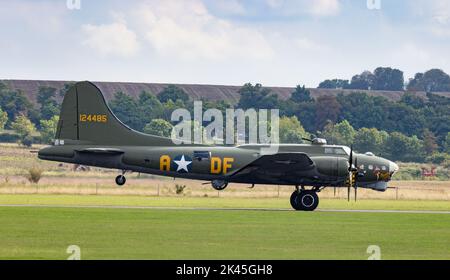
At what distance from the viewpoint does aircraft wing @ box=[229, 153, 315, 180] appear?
55359 mm

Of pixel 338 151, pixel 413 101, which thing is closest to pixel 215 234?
pixel 338 151

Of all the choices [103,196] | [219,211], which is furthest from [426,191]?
[219,211]

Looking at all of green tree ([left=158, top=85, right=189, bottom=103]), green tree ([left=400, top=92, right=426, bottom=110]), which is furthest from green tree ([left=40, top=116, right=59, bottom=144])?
green tree ([left=400, top=92, right=426, bottom=110])

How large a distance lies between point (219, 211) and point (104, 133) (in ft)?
26.3

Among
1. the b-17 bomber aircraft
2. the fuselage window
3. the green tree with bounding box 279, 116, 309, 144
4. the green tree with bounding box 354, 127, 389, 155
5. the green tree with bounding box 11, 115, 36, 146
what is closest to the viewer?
the b-17 bomber aircraft

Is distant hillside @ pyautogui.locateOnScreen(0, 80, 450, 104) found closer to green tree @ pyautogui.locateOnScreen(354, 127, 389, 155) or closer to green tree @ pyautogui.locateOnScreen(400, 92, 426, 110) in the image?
green tree @ pyautogui.locateOnScreen(400, 92, 426, 110)

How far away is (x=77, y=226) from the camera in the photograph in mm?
43156

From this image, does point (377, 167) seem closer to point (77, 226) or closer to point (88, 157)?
point (88, 157)

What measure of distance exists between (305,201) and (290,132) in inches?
2062

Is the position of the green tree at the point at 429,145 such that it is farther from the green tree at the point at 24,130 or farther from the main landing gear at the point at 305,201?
the main landing gear at the point at 305,201

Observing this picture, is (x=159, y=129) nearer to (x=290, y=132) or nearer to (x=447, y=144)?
(x=290, y=132)

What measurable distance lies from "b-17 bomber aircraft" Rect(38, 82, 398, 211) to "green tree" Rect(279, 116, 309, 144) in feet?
122

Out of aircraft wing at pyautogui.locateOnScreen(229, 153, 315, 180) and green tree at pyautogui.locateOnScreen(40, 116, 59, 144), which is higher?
green tree at pyautogui.locateOnScreen(40, 116, 59, 144)
